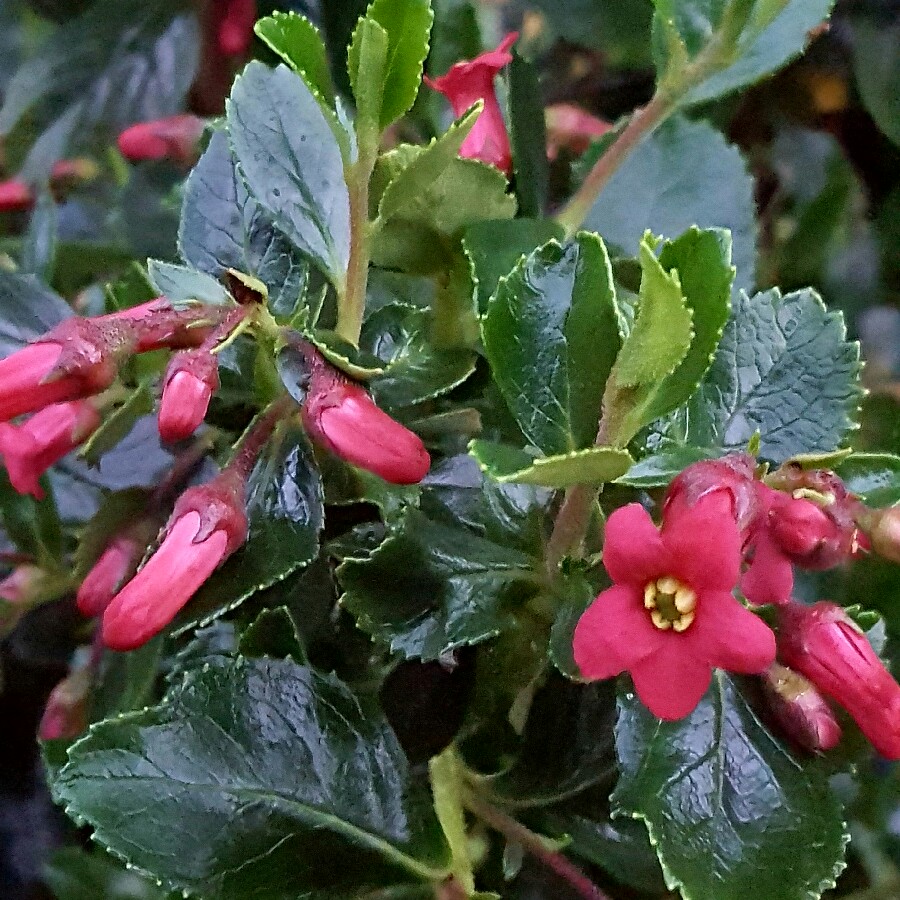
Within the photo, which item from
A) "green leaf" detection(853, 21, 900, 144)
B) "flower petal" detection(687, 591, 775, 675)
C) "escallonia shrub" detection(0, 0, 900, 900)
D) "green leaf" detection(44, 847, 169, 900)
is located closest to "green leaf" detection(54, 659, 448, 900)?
"escallonia shrub" detection(0, 0, 900, 900)

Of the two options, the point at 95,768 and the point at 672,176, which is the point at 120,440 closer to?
the point at 95,768

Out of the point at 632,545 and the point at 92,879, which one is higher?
the point at 632,545

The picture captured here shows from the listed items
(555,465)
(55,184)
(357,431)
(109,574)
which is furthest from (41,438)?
(55,184)

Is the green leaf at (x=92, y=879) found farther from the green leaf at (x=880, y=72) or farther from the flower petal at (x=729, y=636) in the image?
the green leaf at (x=880, y=72)

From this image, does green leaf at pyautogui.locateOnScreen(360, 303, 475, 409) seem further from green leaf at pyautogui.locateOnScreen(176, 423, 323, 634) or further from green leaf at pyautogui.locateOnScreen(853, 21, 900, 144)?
green leaf at pyautogui.locateOnScreen(853, 21, 900, 144)

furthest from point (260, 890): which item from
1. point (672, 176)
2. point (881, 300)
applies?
point (881, 300)

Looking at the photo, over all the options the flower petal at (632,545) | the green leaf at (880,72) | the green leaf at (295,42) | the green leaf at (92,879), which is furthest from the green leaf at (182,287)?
the green leaf at (880,72)

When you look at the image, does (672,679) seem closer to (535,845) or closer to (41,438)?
(535,845)
